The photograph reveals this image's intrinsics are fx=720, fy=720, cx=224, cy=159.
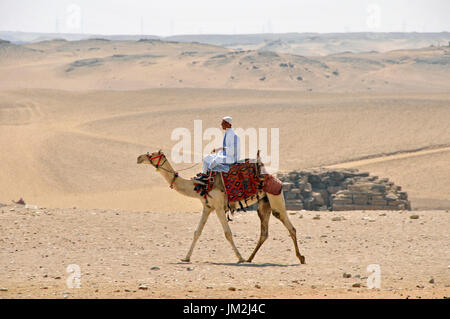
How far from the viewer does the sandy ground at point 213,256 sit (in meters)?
9.99

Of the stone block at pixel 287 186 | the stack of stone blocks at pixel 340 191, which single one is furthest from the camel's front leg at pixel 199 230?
the stone block at pixel 287 186

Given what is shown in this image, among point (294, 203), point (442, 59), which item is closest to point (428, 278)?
point (294, 203)

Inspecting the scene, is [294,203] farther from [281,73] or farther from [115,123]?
[281,73]

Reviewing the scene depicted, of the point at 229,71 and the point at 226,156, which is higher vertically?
the point at 229,71

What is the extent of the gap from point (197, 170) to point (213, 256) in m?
23.5

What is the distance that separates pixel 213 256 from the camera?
43.7 feet

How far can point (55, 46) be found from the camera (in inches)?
4988

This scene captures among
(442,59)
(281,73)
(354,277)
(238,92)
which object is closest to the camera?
(354,277)

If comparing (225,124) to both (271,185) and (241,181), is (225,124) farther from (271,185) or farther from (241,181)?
(271,185)

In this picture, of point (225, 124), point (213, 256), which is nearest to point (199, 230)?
point (213, 256)

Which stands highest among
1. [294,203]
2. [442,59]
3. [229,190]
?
[442,59]

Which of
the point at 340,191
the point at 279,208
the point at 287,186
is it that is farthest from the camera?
the point at 287,186

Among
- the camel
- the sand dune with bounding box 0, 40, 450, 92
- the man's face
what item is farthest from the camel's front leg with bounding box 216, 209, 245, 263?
the sand dune with bounding box 0, 40, 450, 92
